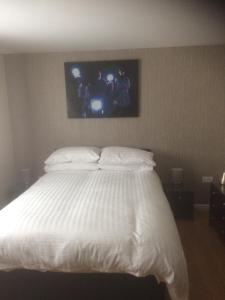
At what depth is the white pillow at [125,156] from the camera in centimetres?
296

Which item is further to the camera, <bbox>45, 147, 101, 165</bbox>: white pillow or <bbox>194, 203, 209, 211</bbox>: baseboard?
<bbox>194, 203, 209, 211</bbox>: baseboard

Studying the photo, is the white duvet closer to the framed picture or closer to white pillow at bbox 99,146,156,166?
white pillow at bbox 99,146,156,166

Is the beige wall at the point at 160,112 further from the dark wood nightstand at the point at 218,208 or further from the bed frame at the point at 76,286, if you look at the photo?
the bed frame at the point at 76,286

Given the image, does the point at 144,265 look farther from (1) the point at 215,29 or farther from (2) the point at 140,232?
(1) the point at 215,29

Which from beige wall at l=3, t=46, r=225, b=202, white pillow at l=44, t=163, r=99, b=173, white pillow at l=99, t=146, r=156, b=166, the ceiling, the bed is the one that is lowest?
the bed

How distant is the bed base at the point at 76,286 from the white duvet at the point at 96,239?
78mm

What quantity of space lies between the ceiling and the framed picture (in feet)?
0.81

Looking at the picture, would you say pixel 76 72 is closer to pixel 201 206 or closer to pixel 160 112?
pixel 160 112

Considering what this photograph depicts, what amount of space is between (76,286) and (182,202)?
1.92 meters

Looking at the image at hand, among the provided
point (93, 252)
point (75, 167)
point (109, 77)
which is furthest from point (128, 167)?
point (93, 252)

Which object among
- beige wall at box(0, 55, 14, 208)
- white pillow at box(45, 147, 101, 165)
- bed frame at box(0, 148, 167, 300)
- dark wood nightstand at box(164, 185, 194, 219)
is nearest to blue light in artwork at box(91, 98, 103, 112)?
white pillow at box(45, 147, 101, 165)

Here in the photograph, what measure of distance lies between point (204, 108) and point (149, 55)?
1006 millimetres

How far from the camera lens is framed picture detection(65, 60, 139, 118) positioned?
10.5 ft

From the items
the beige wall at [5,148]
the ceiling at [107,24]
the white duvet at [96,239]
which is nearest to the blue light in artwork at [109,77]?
the ceiling at [107,24]
